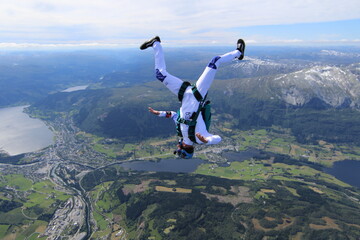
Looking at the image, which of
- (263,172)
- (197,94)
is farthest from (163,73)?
(263,172)

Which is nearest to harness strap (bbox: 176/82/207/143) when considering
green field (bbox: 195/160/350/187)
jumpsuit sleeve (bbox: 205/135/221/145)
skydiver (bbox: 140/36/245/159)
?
skydiver (bbox: 140/36/245/159)

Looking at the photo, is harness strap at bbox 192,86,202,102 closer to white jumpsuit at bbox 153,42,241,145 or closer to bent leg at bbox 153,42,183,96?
white jumpsuit at bbox 153,42,241,145

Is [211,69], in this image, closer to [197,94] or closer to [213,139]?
[197,94]

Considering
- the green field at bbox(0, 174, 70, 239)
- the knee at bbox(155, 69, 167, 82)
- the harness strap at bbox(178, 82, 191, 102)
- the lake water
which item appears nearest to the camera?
the knee at bbox(155, 69, 167, 82)

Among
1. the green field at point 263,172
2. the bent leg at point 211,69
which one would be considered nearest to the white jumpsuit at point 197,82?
the bent leg at point 211,69

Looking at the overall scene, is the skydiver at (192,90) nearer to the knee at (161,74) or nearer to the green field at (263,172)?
the knee at (161,74)
